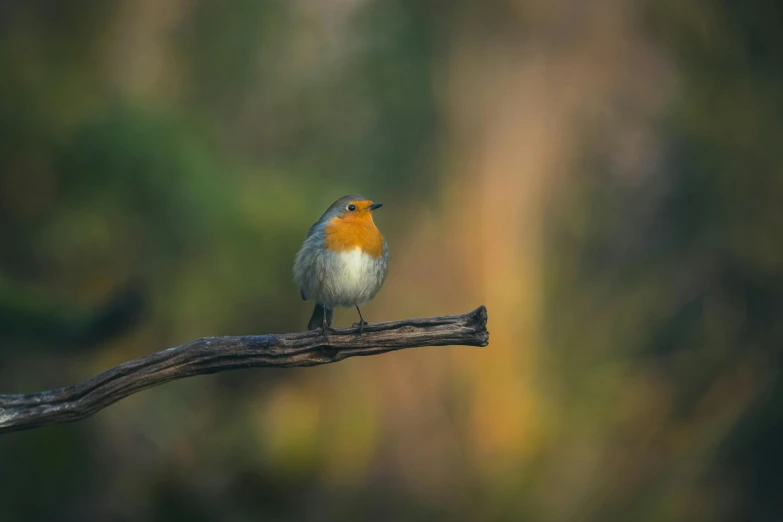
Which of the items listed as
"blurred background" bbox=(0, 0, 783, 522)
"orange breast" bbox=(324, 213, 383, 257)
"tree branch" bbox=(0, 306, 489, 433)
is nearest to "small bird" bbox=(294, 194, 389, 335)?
"orange breast" bbox=(324, 213, 383, 257)

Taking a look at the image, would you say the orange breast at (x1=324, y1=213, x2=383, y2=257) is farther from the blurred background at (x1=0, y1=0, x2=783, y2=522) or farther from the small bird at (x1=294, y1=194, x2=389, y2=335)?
the blurred background at (x1=0, y1=0, x2=783, y2=522)

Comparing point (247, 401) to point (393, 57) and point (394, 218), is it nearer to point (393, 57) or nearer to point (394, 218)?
point (394, 218)

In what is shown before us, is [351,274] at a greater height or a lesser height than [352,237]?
lesser

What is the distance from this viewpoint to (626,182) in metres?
8.07

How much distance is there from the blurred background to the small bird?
294cm

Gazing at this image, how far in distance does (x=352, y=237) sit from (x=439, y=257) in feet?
14.9

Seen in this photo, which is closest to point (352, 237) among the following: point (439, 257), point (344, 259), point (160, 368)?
point (344, 259)

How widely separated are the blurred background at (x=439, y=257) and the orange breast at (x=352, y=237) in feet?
10.1

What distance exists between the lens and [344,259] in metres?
3.68

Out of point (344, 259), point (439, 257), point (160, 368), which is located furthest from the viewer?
point (439, 257)

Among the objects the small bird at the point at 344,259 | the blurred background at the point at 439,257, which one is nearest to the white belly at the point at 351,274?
the small bird at the point at 344,259

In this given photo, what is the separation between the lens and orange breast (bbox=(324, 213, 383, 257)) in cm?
370

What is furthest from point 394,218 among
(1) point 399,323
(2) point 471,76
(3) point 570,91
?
(1) point 399,323

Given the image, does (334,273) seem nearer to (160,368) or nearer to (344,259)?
(344,259)
